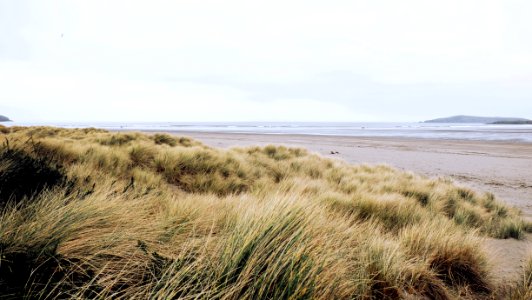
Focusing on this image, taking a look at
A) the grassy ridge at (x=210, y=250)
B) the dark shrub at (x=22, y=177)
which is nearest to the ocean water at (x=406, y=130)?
the grassy ridge at (x=210, y=250)

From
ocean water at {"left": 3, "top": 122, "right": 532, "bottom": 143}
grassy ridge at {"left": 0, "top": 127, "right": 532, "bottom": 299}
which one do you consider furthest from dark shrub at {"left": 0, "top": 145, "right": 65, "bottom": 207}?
ocean water at {"left": 3, "top": 122, "right": 532, "bottom": 143}

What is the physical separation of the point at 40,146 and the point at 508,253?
25.5 ft

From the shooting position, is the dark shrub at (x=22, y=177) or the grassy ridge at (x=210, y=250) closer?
the grassy ridge at (x=210, y=250)

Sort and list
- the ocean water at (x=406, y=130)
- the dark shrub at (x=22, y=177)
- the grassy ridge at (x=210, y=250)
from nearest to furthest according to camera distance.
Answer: the grassy ridge at (x=210, y=250) → the dark shrub at (x=22, y=177) → the ocean water at (x=406, y=130)

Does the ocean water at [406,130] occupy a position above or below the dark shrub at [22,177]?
below

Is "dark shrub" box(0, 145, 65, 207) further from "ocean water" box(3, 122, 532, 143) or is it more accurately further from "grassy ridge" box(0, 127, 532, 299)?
"ocean water" box(3, 122, 532, 143)

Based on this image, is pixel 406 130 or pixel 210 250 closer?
pixel 210 250

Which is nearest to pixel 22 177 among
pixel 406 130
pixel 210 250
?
pixel 210 250

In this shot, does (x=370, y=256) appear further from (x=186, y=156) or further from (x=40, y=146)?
(x=40, y=146)

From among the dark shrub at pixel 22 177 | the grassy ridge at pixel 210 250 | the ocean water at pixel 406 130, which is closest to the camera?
the grassy ridge at pixel 210 250

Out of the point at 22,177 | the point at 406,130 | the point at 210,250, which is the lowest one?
the point at 406,130

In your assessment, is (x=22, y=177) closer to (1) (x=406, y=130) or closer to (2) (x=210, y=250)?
Result: (2) (x=210, y=250)

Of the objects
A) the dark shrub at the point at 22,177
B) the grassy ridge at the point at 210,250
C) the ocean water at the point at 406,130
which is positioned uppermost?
the dark shrub at the point at 22,177

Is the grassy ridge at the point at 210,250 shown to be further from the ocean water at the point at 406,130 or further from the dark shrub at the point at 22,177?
the ocean water at the point at 406,130
